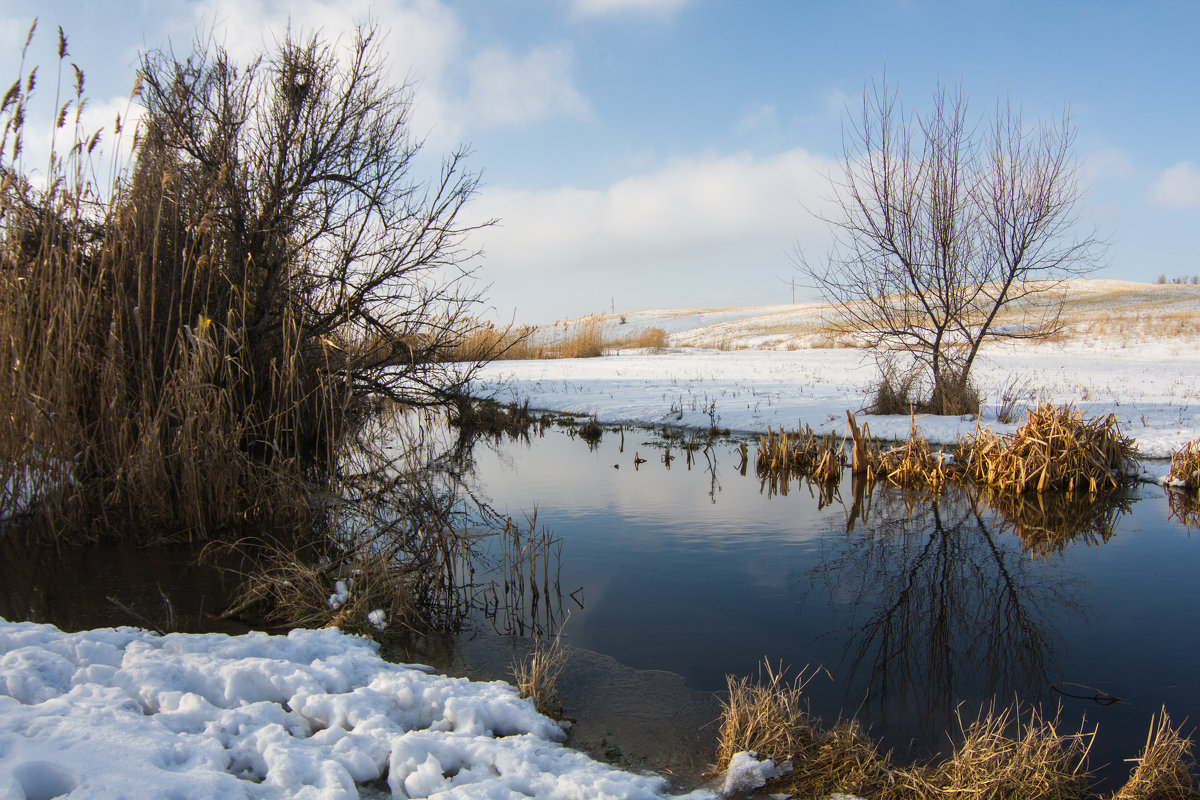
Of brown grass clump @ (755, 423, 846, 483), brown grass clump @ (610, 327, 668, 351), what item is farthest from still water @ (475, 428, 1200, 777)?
brown grass clump @ (610, 327, 668, 351)

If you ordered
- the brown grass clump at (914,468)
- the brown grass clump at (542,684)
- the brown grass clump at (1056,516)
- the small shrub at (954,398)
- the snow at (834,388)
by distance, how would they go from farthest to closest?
the small shrub at (954,398) → the snow at (834,388) → the brown grass clump at (914,468) → the brown grass clump at (1056,516) → the brown grass clump at (542,684)

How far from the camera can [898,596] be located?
532 cm

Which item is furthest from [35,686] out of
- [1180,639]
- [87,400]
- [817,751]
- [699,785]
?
[1180,639]

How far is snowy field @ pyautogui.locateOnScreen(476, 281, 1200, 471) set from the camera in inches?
463

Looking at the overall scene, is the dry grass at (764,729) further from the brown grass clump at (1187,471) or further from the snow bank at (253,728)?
the brown grass clump at (1187,471)

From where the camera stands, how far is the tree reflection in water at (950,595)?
3867 millimetres

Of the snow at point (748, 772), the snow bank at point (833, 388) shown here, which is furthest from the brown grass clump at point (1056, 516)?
the snow at point (748, 772)

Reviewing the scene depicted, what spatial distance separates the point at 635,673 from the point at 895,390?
34.5 feet

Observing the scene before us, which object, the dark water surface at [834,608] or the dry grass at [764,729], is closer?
the dry grass at [764,729]

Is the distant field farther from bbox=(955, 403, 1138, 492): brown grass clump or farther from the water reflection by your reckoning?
the water reflection

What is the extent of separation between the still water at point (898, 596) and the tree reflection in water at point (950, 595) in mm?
18

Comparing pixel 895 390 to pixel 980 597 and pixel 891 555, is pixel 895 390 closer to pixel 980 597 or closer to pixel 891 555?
pixel 891 555

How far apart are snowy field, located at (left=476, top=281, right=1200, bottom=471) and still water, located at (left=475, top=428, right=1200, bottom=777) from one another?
3213 millimetres

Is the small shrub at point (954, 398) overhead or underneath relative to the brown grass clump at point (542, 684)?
overhead
